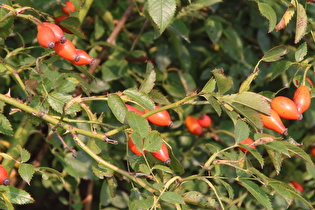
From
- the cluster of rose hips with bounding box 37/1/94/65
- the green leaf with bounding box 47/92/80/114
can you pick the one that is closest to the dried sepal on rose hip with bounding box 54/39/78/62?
the cluster of rose hips with bounding box 37/1/94/65

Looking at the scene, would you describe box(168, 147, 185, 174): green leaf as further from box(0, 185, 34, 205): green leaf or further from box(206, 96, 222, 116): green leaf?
box(0, 185, 34, 205): green leaf

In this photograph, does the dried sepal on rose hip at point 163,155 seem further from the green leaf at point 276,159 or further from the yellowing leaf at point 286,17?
the yellowing leaf at point 286,17

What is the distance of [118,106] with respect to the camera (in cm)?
138

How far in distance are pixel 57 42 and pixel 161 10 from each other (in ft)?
1.08

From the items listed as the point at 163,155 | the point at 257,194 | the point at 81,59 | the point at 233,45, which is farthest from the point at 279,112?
the point at 233,45

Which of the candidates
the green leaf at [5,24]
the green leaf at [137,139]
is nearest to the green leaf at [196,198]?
the green leaf at [137,139]

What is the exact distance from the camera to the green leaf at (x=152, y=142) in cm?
135

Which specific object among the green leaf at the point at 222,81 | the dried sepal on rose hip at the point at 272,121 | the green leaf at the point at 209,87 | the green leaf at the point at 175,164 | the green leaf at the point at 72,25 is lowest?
the green leaf at the point at 175,164

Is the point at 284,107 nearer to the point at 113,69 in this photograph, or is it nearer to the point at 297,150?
the point at 297,150

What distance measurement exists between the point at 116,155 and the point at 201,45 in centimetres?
83

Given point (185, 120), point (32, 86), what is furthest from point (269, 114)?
point (185, 120)

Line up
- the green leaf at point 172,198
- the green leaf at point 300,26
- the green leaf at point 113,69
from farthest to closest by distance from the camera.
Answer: the green leaf at point 113,69 < the green leaf at point 300,26 < the green leaf at point 172,198

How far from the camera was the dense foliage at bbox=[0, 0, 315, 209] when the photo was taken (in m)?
1.43

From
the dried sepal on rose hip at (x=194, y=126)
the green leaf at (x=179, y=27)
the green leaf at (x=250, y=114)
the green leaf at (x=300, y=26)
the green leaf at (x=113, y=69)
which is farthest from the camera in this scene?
the dried sepal on rose hip at (x=194, y=126)
